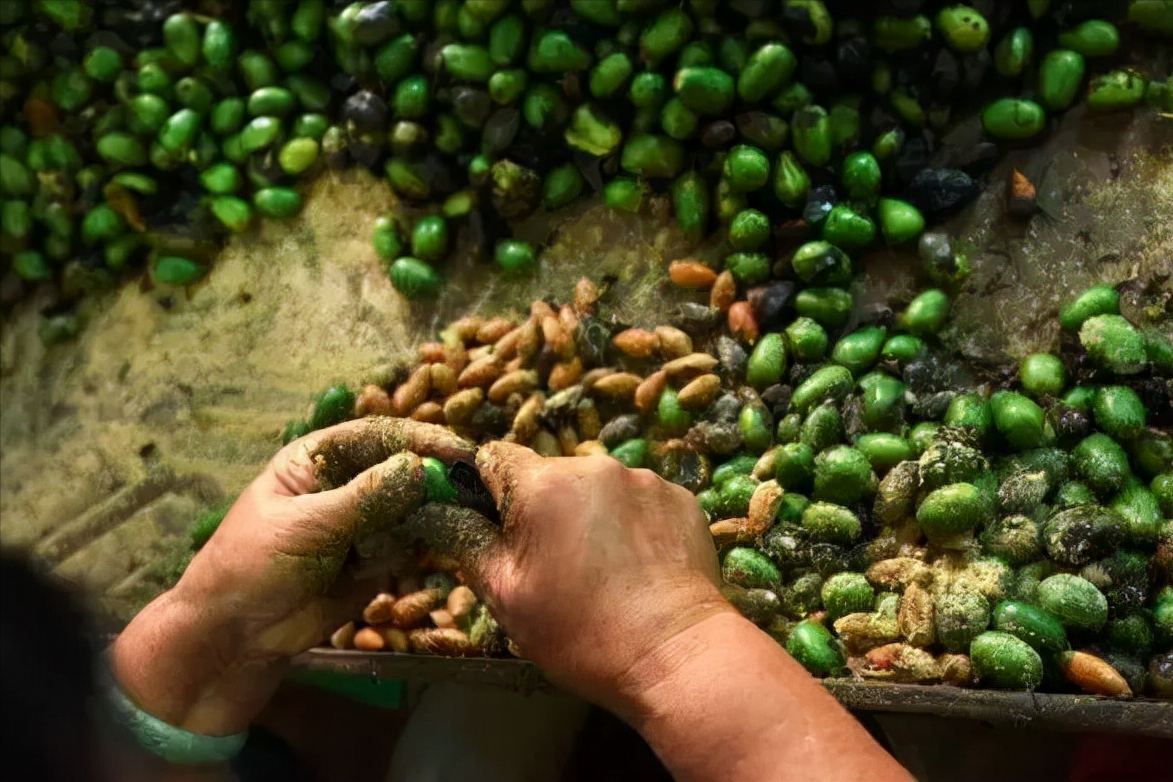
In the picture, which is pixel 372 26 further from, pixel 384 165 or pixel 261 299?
pixel 261 299

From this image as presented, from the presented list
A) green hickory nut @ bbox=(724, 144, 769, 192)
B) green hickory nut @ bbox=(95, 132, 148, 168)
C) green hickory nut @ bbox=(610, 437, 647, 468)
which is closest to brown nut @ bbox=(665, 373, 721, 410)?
green hickory nut @ bbox=(610, 437, 647, 468)

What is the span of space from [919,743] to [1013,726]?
0.43 feet

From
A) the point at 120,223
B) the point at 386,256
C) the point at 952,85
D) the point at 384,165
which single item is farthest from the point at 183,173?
the point at 952,85

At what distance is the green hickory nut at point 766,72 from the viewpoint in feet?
5.91

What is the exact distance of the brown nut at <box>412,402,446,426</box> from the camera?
1.41m

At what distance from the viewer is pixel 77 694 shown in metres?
1.05

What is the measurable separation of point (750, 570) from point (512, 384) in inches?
19.0

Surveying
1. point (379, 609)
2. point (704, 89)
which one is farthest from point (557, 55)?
point (379, 609)

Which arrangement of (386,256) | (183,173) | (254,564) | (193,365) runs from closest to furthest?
(254,564), (193,365), (386,256), (183,173)

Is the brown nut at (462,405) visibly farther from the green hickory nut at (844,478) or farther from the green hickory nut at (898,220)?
the green hickory nut at (898,220)

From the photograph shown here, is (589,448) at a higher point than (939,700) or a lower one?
higher

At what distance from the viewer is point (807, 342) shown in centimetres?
171

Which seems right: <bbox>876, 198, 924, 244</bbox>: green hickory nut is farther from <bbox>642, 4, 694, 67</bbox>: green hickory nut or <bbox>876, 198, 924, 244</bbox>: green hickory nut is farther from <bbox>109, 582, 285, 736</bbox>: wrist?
<bbox>109, 582, 285, 736</bbox>: wrist

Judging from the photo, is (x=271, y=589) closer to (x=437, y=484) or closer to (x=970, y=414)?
(x=437, y=484)
